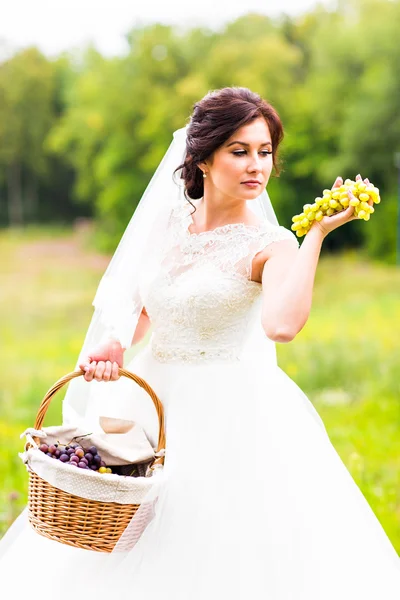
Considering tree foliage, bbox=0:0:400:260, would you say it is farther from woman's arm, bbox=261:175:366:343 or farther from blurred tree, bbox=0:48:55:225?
woman's arm, bbox=261:175:366:343

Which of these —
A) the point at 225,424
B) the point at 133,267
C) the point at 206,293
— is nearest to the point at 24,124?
the point at 133,267

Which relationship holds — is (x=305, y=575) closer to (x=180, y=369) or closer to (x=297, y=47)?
(x=180, y=369)

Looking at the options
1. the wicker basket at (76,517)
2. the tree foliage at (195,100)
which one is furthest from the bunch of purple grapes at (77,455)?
the tree foliage at (195,100)

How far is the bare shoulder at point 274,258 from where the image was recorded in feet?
7.46

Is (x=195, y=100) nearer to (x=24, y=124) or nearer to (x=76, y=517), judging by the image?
(x=24, y=124)

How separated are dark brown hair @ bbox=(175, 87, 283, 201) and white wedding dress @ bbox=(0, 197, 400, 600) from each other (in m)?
0.25

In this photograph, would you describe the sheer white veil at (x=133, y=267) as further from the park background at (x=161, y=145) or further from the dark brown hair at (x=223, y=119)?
the park background at (x=161, y=145)

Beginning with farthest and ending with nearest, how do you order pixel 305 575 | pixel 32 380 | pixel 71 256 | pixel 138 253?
pixel 71 256, pixel 32 380, pixel 138 253, pixel 305 575

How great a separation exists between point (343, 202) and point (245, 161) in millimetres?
Answer: 413

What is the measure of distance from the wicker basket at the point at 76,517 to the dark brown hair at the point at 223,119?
986mm

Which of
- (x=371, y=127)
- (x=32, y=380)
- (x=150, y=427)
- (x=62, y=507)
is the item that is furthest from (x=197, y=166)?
(x=371, y=127)

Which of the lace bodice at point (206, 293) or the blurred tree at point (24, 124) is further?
the blurred tree at point (24, 124)

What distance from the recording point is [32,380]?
7.22 m

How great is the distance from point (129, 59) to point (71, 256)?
7.69 ft
